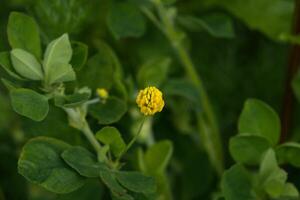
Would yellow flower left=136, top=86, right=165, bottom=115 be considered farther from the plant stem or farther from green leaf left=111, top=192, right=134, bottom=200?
the plant stem

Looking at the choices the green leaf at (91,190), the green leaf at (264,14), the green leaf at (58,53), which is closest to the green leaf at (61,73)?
the green leaf at (58,53)

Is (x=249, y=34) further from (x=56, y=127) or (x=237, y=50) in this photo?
(x=56, y=127)

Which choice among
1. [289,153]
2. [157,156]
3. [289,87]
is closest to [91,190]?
[157,156]

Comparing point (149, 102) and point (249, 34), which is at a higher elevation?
point (149, 102)

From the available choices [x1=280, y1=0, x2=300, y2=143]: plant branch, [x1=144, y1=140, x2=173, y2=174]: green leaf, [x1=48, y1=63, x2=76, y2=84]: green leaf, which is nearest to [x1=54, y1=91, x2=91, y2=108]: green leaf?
[x1=48, y1=63, x2=76, y2=84]: green leaf

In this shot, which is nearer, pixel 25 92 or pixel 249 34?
pixel 25 92

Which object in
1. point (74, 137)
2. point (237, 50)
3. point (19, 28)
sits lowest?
point (237, 50)

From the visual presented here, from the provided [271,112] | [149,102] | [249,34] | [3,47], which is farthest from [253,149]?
[249,34]
